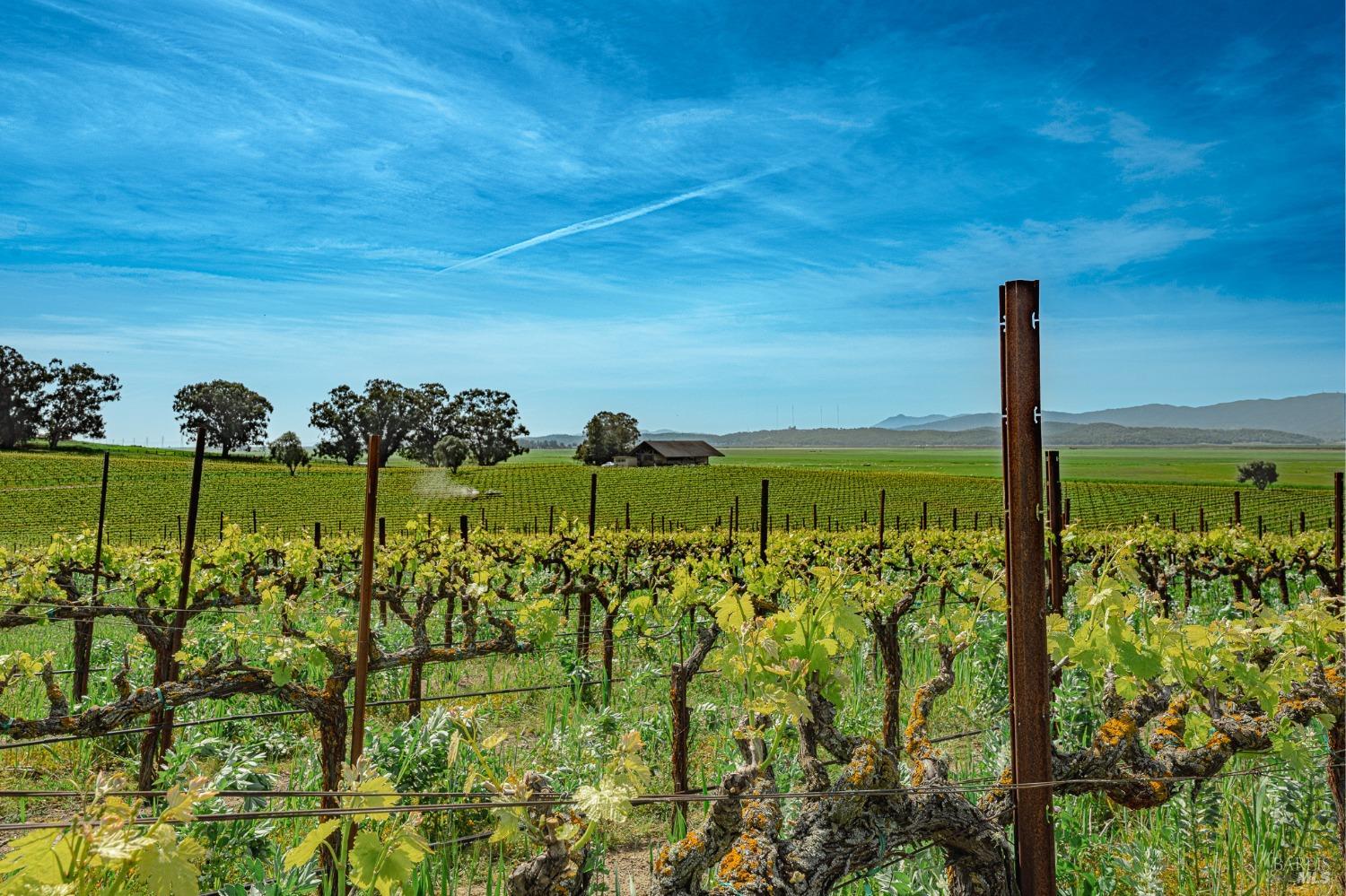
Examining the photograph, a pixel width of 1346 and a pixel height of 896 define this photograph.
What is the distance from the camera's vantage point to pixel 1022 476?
288 cm

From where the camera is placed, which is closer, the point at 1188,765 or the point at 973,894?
the point at 973,894

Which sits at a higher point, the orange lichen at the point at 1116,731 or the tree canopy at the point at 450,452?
the tree canopy at the point at 450,452

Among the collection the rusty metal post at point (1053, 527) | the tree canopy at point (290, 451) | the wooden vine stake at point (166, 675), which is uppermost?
the tree canopy at point (290, 451)

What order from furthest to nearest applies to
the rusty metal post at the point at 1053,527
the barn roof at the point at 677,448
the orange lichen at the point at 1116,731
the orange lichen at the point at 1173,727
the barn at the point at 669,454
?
the barn roof at the point at 677,448, the barn at the point at 669,454, the rusty metal post at the point at 1053,527, the orange lichen at the point at 1173,727, the orange lichen at the point at 1116,731

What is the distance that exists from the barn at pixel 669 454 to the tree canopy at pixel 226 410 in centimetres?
3475

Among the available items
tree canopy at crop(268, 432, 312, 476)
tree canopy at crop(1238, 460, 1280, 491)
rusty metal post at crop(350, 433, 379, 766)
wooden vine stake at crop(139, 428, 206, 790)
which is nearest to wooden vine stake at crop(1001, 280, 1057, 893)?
rusty metal post at crop(350, 433, 379, 766)

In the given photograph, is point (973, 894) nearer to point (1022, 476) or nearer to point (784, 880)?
point (784, 880)

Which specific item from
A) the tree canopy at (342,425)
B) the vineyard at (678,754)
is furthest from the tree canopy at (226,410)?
the vineyard at (678,754)

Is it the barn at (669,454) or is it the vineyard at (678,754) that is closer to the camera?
the vineyard at (678,754)

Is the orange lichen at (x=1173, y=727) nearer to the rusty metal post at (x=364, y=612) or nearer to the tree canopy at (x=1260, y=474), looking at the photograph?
the rusty metal post at (x=364, y=612)

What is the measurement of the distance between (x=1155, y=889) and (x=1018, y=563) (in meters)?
2.04

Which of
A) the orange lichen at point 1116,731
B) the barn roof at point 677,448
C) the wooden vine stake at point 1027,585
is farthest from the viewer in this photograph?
the barn roof at point 677,448

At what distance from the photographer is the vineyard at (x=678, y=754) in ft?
8.70

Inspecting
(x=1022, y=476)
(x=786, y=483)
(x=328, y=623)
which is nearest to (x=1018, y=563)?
(x=1022, y=476)
